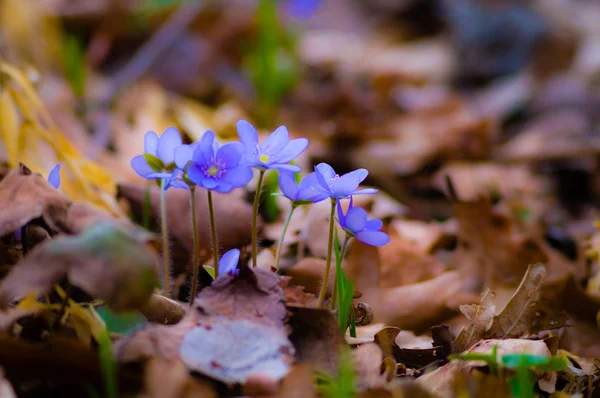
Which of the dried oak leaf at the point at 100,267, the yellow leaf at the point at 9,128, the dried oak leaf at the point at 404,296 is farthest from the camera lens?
the yellow leaf at the point at 9,128

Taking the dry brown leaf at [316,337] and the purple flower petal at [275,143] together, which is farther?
the purple flower petal at [275,143]

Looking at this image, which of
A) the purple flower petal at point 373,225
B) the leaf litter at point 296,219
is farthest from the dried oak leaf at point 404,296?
the purple flower petal at point 373,225

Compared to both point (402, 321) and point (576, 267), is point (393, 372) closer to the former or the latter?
point (402, 321)

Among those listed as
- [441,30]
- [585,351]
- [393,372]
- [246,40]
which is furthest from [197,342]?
[441,30]

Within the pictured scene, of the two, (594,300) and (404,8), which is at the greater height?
(594,300)

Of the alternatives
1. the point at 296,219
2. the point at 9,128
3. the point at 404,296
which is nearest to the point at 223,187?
the point at 404,296

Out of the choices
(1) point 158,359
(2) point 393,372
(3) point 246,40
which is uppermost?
(1) point 158,359

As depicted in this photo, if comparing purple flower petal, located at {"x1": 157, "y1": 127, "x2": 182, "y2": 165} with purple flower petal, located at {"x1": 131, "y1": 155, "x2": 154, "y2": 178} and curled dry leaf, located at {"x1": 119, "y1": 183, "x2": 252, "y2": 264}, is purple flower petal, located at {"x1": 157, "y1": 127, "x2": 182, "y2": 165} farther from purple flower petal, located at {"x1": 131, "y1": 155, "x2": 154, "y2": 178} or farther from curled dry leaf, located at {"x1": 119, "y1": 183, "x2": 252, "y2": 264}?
curled dry leaf, located at {"x1": 119, "y1": 183, "x2": 252, "y2": 264}

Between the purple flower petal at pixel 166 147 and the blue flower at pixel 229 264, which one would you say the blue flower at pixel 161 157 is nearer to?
the purple flower petal at pixel 166 147

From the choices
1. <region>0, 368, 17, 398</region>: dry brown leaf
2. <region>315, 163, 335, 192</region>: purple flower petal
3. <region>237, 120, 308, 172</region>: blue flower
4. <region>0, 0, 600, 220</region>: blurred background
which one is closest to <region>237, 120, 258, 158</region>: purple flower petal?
<region>237, 120, 308, 172</region>: blue flower
